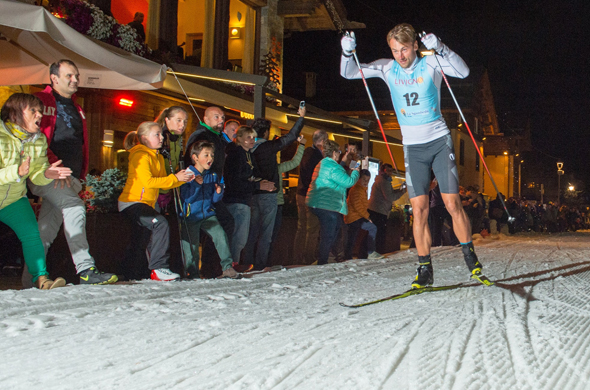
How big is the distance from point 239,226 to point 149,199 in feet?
4.24

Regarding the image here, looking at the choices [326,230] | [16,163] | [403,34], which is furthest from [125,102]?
[403,34]

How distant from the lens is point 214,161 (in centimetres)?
609

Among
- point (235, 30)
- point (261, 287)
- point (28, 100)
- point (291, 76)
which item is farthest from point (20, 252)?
point (291, 76)

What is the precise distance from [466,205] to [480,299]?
1066 cm

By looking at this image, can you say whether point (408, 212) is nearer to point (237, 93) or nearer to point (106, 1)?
point (237, 93)

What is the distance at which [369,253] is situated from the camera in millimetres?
8922

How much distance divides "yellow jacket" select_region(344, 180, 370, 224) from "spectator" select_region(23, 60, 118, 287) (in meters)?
4.80

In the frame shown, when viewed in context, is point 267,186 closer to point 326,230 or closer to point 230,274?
point 326,230

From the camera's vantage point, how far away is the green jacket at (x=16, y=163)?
13.5ft

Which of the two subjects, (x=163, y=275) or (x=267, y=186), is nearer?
(x=163, y=275)

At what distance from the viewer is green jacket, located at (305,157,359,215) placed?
7652 millimetres

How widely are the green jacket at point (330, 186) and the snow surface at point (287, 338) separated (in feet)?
9.42

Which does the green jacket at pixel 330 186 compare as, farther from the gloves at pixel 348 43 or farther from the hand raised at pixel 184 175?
the hand raised at pixel 184 175

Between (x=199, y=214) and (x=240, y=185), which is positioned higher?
(x=240, y=185)
